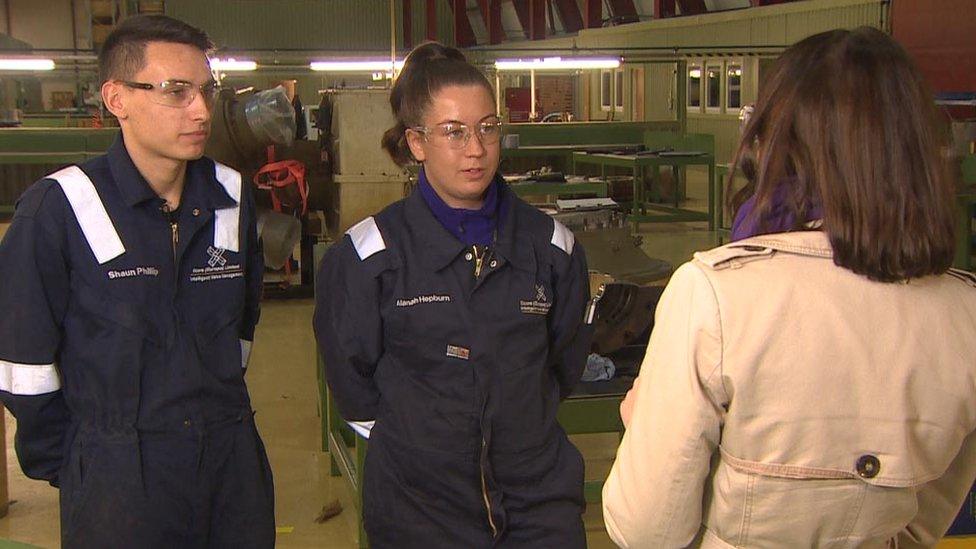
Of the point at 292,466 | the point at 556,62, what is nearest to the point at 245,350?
the point at 292,466

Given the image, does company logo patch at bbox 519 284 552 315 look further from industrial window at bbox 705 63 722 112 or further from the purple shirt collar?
industrial window at bbox 705 63 722 112

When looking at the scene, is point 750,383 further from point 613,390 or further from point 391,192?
point 391,192

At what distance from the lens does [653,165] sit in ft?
31.8

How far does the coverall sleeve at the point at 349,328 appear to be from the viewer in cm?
183

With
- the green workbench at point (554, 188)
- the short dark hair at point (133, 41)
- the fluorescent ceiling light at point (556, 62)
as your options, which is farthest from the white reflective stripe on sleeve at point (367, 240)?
the fluorescent ceiling light at point (556, 62)

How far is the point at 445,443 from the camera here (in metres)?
1.77

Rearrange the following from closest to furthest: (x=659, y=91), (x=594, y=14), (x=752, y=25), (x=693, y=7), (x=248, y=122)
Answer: (x=248, y=122)
(x=752, y=25)
(x=693, y=7)
(x=659, y=91)
(x=594, y=14)

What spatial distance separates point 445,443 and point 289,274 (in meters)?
5.36

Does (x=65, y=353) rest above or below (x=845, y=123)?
below

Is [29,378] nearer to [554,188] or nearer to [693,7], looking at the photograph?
[554,188]

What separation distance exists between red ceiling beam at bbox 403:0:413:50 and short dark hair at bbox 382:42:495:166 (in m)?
19.8

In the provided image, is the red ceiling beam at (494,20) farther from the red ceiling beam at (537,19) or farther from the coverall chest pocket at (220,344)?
the coverall chest pocket at (220,344)

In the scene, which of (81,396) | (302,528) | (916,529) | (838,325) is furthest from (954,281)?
(302,528)

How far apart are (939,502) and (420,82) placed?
1097 mm
